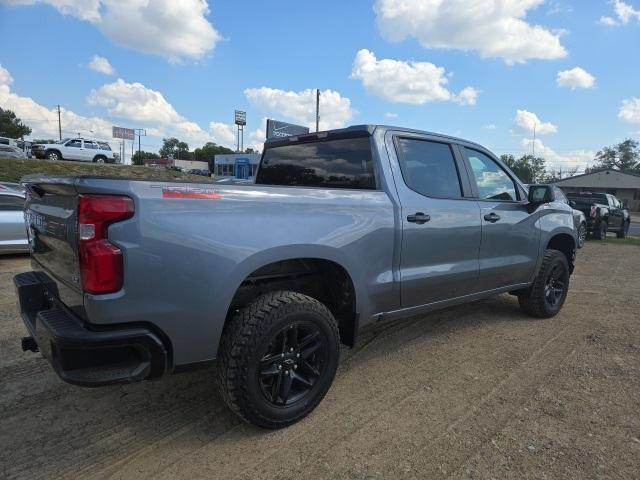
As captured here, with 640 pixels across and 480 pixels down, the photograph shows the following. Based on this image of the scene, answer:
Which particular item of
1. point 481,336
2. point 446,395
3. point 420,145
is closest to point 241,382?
point 446,395

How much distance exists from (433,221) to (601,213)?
1594 centimetres

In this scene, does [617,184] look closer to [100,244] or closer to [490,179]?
[490,179]

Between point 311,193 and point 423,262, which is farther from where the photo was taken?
point 423,262

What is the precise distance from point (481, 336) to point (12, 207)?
792 cm

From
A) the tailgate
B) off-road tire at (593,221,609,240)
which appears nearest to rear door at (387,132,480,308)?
the tailgate

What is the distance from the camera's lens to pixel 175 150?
136000 mm

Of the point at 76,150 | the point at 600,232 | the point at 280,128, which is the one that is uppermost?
the point at 280,128

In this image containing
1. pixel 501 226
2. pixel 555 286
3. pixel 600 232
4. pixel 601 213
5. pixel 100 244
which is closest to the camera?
pixel 100 244

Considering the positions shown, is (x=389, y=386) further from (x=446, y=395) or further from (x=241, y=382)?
(x=241, y=382)

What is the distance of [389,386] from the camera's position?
3.49 m

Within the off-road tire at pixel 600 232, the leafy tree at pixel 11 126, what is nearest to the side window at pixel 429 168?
the off-road tire at pixel 600 232

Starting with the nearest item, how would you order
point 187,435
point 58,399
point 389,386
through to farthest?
1. point 187,435
2. point 58,399
3. point 389,386

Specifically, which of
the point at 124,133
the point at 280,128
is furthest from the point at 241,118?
the point at 280,128

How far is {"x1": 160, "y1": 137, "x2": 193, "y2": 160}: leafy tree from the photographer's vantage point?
5241 inches
